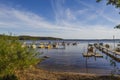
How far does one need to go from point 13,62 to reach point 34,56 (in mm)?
2095

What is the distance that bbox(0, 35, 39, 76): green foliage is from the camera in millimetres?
13000

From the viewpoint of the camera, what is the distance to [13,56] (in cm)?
1332

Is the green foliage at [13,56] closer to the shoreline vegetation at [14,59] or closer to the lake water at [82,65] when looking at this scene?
the shoreline vegetation at [14,59]

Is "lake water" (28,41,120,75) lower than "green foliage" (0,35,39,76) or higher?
lower

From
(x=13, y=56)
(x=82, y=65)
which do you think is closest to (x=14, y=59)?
(x=13, y=56)

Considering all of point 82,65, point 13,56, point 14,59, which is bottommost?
point 82,65

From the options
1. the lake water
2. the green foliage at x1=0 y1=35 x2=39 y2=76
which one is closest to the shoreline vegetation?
the green foliage at x1=0 y1=35 x2=39 y2=76

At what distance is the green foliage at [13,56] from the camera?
13.0 meters

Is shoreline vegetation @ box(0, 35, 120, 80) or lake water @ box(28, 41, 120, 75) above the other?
shoreline vegetation @ box(0, 35, 120, 80)

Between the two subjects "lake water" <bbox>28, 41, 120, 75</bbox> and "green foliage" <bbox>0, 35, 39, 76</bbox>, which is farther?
"lake water" <bbox>28, 41, 120, 75</bbox>

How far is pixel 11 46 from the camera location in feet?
46.3

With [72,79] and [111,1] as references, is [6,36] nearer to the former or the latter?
[72,79]

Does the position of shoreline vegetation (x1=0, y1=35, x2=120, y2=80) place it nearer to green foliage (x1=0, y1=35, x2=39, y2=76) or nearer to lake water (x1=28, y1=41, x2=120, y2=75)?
green foliage (x1=0, y1=35, x2=39, y2=76)

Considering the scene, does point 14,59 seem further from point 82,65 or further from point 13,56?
point 82,65
